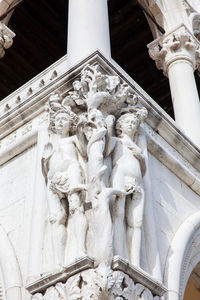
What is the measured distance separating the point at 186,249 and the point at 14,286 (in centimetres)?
197

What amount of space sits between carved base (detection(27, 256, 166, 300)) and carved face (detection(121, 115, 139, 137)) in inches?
66.6

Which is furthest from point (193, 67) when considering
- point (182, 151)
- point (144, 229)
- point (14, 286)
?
point (14, 286)

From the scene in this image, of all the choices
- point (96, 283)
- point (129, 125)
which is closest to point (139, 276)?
point (96, 283)

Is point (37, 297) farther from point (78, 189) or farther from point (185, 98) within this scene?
point (185, 98)

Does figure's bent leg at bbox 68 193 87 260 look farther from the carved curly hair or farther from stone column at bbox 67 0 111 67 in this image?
stone column at bbox 67 0 111 67

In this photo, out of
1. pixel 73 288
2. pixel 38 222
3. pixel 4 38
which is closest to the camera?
pixel 73 288

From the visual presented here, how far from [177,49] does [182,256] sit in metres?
6.24

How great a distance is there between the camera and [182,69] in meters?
10.7

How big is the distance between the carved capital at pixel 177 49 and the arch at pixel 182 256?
4837 millimetres

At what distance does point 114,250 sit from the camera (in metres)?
4.89

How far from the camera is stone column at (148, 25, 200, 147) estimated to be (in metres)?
9.37

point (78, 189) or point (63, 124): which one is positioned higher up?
point (63, 124)

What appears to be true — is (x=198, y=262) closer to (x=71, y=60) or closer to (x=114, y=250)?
(x=114, y=250)

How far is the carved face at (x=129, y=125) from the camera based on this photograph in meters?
6.05
